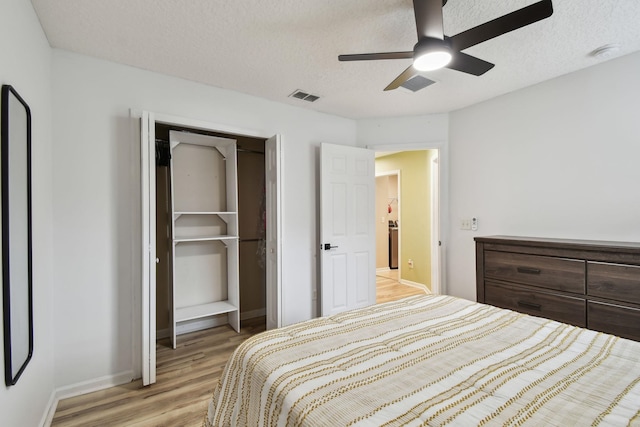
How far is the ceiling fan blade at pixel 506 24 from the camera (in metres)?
1.28

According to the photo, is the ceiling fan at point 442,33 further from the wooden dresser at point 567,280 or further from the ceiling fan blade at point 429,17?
the wooden dresser at point 567,280

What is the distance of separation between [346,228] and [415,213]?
2094mm

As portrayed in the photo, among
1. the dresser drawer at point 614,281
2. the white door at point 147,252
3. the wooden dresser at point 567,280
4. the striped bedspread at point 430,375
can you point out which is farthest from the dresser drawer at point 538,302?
the white door at point 147,252

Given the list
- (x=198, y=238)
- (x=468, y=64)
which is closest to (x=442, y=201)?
(x=468, y=64)

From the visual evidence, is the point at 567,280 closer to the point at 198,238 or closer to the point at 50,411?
the point at 198,238

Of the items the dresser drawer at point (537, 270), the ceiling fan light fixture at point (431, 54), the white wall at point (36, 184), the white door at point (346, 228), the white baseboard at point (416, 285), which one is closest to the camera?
the white wall at point (36, 184)

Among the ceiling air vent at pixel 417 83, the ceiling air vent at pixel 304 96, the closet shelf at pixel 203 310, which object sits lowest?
the closet shelf at pixel 203 310

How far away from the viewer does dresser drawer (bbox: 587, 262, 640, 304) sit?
1826mm

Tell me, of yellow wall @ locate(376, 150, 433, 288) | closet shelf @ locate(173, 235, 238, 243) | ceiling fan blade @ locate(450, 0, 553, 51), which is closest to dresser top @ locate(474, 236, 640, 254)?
ceiling fan blade @ locate(450, 0, 553, 51)

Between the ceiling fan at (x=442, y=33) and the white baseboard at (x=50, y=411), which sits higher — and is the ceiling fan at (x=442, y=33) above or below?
above

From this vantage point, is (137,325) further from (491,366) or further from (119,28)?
(491,366)

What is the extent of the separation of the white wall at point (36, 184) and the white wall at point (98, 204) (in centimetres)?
9

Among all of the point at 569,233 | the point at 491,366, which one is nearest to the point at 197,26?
the point at 491,366

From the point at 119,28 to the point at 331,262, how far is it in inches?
105
